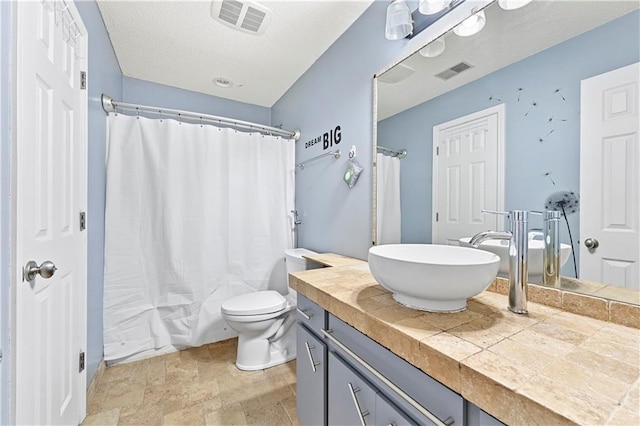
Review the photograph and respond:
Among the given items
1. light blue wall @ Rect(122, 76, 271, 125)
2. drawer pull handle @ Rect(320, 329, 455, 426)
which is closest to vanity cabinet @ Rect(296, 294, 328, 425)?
drawer pull handle @ Rect(320, 329, 455, 426)

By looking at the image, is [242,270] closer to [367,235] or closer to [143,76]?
[367,235]

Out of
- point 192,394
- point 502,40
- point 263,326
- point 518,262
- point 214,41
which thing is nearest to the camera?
point 518,262

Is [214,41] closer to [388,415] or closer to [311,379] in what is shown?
[311,379]

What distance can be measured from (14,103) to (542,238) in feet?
5.46

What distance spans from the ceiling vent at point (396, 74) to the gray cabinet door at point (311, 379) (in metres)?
1.32

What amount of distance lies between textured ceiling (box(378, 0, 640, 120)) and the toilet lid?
4.72ft

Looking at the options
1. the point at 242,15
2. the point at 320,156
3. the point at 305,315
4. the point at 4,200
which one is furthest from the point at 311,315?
the point at 242,15

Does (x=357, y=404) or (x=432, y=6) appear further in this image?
(x=432, y=6)

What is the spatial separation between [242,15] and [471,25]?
4.29 ft

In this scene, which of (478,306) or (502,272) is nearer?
(478,306)

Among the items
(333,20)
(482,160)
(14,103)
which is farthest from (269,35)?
(482,160)

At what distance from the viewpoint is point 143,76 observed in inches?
93.4

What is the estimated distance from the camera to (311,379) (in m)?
1.14

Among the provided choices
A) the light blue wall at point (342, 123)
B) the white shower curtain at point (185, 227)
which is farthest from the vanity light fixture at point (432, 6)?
the white shower curtain at point (185, 227)
